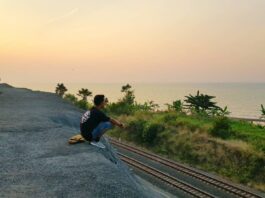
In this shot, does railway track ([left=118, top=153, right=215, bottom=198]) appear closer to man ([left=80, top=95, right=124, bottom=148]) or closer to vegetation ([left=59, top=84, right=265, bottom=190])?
vegetation ([left=59, top=84, right=265, bottom=190])

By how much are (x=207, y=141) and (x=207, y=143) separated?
0.40m

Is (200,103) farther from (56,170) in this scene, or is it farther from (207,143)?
(56,170)

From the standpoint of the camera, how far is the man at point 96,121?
13.2 meters

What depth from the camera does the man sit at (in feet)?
43.4

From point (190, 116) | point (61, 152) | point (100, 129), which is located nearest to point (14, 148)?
point (61, 152)

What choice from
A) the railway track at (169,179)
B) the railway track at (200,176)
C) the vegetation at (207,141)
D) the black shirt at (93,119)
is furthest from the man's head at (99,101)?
the vegetation at (207,141)

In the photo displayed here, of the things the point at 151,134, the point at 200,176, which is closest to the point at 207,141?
the point at 151,134

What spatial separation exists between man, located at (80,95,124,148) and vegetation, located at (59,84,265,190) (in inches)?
507

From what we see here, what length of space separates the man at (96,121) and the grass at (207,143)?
13.0m

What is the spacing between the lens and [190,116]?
43469mm

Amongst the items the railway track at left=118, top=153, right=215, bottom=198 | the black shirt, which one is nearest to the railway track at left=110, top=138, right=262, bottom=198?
the railway track at left=118, top=153, right=215, bottom=198

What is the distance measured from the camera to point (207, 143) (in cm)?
2984

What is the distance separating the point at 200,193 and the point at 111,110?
107 feet

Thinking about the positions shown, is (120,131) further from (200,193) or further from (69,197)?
(69,197)
